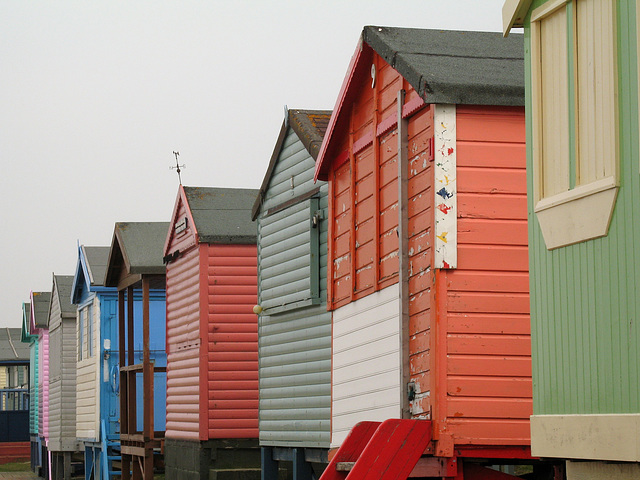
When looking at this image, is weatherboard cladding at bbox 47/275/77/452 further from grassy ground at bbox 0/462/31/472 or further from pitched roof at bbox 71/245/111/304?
grassy ground at bbox 0/462/31/472

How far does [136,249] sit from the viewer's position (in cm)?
1969

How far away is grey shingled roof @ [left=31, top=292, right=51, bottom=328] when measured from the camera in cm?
3350

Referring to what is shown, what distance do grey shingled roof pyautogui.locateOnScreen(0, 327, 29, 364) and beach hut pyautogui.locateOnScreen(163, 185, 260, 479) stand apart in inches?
1373

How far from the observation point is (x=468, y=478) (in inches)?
311

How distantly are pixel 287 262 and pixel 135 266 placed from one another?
615cm

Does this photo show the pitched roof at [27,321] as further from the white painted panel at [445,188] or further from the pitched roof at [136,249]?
the white painted panel at [445,188]

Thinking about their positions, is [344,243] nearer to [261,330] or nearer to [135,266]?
[261,330]

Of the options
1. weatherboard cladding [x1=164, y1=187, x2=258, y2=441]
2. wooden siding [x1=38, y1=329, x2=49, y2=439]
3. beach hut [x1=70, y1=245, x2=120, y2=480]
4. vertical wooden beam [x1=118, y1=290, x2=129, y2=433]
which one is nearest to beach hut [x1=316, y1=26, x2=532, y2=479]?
weatherboard cladding [x1=164, y1=187, x2=258, y2=441]

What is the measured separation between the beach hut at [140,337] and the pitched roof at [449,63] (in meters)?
9.64

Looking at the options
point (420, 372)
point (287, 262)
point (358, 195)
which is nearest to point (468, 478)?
point (420, 372)

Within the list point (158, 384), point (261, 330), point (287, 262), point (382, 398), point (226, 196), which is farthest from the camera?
point (158, 384)

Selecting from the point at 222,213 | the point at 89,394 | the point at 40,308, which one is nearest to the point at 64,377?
the point at 89,394

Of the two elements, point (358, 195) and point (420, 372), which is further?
point (358, 195)

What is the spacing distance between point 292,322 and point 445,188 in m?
5.87
